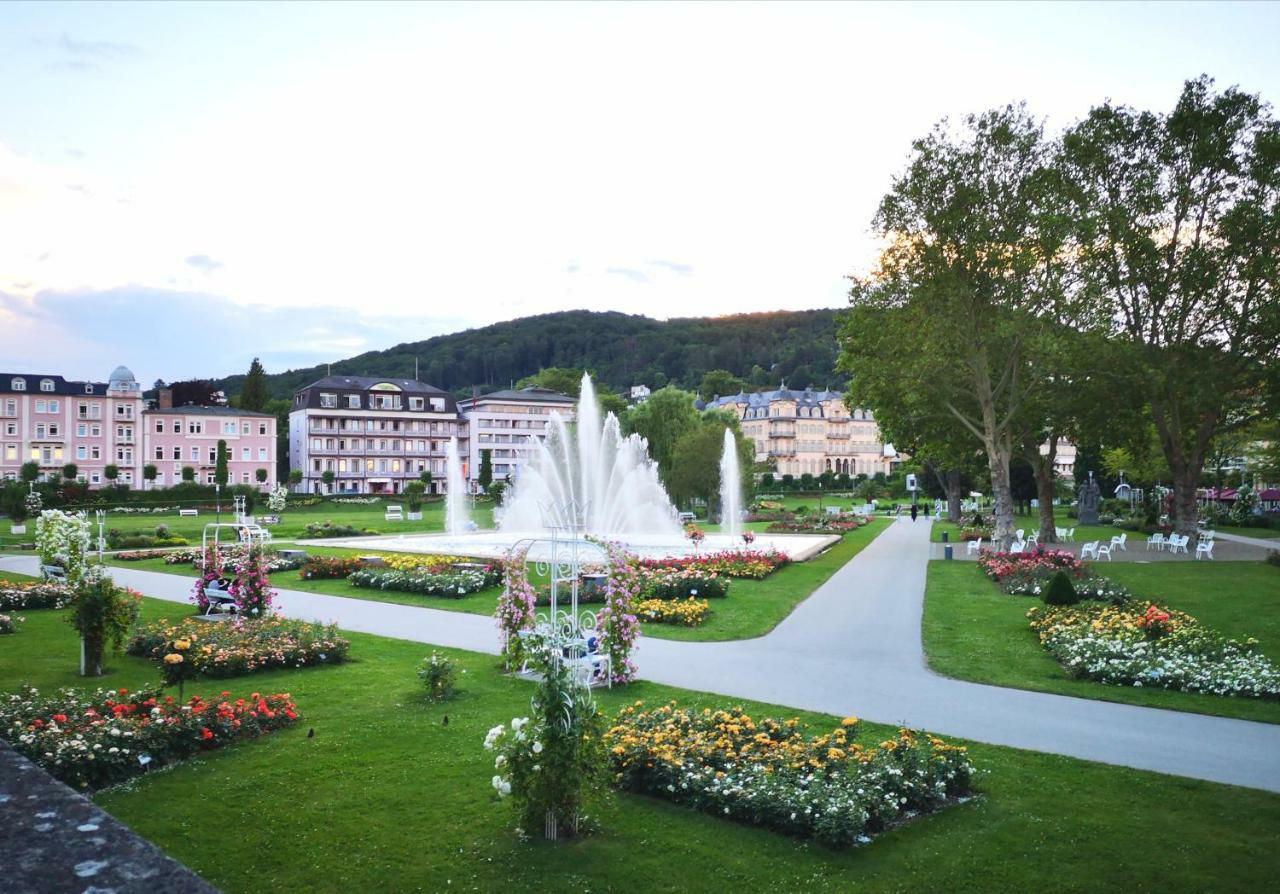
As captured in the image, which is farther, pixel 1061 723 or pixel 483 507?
pixel 483 507

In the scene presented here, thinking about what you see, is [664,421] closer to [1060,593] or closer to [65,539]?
[65,539]

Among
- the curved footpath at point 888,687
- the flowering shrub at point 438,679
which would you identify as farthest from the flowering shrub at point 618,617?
the flowering shrub at point 438,679

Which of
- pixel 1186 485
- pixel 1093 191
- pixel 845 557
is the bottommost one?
pixel 845 557

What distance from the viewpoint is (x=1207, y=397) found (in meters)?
32.6

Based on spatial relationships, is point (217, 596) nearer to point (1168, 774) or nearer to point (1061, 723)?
point (1061, 723)

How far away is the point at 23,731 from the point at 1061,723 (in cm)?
1229

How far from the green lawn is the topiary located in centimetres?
3555

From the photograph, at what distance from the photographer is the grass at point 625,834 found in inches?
271

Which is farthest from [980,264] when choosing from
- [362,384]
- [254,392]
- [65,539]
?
[254,392]

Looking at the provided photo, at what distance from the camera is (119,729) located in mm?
9492

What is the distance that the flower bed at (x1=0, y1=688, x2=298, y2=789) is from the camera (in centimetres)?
891

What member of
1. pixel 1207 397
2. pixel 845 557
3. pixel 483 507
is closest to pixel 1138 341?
pixel 1207 397

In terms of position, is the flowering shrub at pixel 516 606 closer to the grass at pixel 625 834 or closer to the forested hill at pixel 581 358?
the grass at pixel 625 834

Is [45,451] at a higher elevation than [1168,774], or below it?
higher
